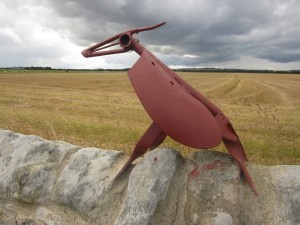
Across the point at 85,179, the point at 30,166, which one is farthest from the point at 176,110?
the point at 30,166

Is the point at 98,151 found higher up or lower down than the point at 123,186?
higher up

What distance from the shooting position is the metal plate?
2.85 metres

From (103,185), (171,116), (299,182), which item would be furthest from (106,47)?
(299,182)

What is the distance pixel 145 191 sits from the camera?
9.83 feet

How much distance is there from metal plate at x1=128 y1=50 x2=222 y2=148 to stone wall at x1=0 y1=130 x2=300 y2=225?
1.20 feet

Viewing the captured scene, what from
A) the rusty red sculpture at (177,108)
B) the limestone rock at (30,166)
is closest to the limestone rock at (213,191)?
the rusty red sculpture at (177,108)

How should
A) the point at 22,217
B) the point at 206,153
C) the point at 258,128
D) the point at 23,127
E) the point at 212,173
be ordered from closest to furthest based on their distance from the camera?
the point at 212,173 → the point at 206,153 → the point at 22,217 → the point at 23,127 → the point at 258,128

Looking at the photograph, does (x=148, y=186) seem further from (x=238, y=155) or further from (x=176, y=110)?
(x=238, y=155)

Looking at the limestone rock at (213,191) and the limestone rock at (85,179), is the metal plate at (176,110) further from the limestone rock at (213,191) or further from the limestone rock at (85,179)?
the limestone rock at (85,179)

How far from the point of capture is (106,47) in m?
3.30

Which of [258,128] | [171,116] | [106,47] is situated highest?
[106,47]

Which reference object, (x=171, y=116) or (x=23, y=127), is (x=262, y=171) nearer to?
(x=171, y=116)

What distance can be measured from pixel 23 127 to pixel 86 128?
152cm

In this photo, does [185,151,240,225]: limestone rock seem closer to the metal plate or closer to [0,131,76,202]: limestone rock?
the metal plate
